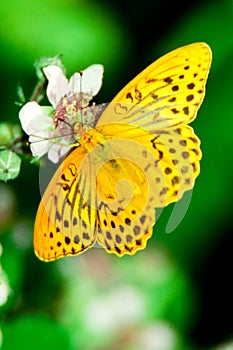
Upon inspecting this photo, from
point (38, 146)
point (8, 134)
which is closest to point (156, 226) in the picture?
point (8, 134)

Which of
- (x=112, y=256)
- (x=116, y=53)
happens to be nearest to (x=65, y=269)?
(x=112, y=256)

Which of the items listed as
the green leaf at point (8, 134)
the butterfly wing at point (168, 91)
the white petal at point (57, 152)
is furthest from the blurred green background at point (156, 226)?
the butterfly wing at point (168, 91)

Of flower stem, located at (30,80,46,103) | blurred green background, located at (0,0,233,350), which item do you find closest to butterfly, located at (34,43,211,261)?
flower stem, located at (30,80,46,103)

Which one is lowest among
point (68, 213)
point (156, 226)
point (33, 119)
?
point (156, 226)

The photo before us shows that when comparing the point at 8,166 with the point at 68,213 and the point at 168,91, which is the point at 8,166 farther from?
the point at 168,91

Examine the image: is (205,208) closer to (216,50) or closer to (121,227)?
(216,50)

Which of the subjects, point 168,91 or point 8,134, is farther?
point 8,134

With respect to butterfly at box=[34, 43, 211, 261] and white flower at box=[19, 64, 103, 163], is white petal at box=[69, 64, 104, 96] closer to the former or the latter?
→ white flower at box=[19, 64, 103, 163]
